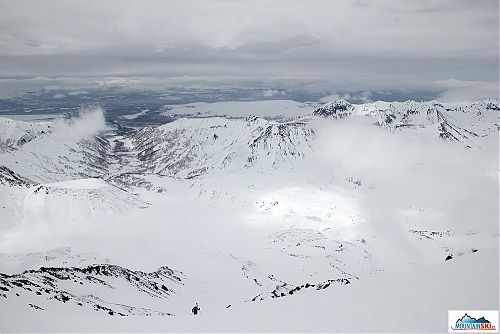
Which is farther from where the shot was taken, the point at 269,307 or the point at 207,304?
the point at 207,304

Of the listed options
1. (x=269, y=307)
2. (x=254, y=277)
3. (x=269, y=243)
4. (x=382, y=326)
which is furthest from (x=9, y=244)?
(x=382, y=326)

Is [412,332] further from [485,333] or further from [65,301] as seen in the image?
[65,301]

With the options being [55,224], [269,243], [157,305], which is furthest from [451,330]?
[55,224]

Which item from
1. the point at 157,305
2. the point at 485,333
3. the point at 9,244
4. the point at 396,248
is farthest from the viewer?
the point at 396,248

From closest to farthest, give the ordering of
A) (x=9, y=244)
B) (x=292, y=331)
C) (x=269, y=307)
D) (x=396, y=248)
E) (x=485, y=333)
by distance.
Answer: (x=485, y=333) → (x=292, y=331) → (x=269, y=307) → (x=9, y=244) → (x=396, y=248)

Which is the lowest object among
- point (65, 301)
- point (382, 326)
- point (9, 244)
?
point (9, 244)

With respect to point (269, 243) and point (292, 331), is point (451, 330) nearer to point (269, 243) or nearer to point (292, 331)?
point (292, 331)

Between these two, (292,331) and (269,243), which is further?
(269,243)

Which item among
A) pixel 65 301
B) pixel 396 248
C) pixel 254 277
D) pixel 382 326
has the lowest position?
pixel 396 248

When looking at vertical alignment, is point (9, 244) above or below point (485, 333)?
below
